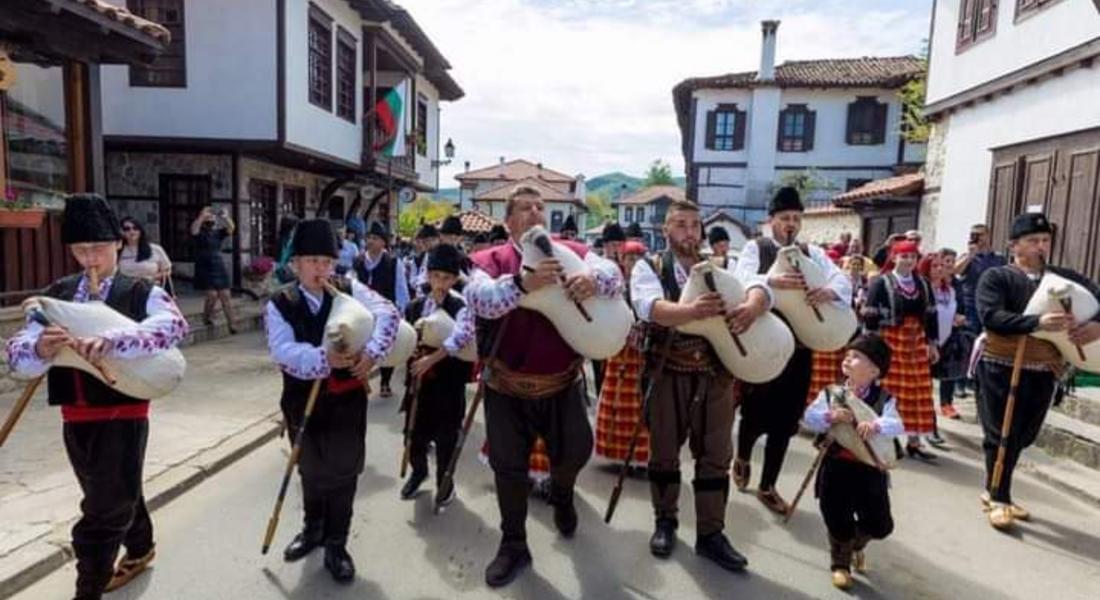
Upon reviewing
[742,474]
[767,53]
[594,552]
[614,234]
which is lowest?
[594,552]

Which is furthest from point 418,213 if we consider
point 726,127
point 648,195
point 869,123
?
point 648,195

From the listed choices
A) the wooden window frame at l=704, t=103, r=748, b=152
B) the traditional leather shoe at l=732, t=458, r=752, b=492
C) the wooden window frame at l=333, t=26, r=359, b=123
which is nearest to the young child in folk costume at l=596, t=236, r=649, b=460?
the traditional leather shoe at l=732, t=458, r=752, b=492

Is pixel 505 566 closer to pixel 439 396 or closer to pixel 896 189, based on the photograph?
pixel 439 396

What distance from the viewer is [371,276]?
707cm

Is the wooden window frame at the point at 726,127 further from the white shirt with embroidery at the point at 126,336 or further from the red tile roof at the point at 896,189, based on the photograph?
the white shirt with embroidery at the point at 126,336

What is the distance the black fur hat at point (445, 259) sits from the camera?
177 inches

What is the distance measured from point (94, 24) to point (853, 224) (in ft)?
50.7

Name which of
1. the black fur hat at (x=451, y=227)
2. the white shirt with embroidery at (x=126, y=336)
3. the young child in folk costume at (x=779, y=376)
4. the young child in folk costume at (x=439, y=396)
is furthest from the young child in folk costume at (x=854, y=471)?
the black fur hat at (x=451, y=227)

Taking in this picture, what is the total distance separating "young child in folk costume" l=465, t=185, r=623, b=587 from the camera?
334cm

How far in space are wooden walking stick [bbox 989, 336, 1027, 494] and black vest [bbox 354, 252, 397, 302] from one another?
5.29 m

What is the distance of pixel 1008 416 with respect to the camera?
4.12m

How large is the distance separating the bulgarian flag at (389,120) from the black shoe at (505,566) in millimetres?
13485

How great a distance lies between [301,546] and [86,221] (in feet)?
6.20

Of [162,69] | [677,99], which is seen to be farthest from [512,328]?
[677,99]
